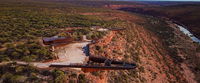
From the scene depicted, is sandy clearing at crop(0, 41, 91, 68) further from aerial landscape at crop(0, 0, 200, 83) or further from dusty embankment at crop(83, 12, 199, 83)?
dusty embankment at crop(83, 12, 199, 83)

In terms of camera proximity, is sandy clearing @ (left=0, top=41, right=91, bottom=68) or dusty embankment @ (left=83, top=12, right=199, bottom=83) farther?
dusty embankment @ (left=83, top=12, right=199, bottom=83)

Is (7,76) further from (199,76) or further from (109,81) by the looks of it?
(199,76)

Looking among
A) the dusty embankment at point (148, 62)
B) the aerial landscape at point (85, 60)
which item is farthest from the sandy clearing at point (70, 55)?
the dusty embankment at point (148, 62)

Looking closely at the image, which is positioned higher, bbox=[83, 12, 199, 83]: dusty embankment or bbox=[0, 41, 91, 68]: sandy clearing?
bbox=[0, 41, 91, 68]: sandy clearing

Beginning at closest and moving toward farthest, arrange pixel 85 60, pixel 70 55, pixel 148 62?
pixel 85 60
pixel 70 55
pixel 148 62

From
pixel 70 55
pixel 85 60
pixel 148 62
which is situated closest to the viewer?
pixel 85 60

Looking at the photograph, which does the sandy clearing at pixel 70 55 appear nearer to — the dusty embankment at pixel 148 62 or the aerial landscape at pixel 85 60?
the aerial landscape at pixel 85 60

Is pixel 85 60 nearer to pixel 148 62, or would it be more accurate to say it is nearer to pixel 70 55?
pixel 70 55

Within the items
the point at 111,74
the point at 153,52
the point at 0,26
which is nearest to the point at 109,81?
the point at 111,74

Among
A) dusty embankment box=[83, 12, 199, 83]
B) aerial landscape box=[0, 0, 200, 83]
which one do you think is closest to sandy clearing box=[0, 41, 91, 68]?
aerial landscape box=[0, 0, 200, 83]

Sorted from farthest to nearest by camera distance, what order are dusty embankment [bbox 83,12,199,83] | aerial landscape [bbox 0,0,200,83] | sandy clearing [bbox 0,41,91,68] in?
dusty embankment [bbox 83,12,199,83] → sandy clearing [bbox 0,41,91,68] → aerial landscape [bbox 0,0,200,83]

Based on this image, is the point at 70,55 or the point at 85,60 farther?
the point at 70,55

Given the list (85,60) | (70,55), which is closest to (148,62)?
(85,60)
